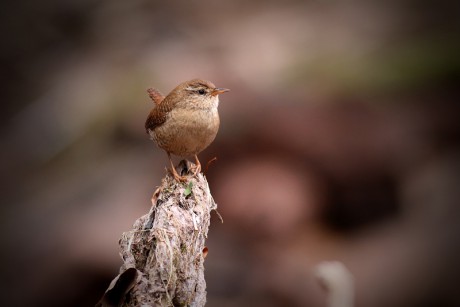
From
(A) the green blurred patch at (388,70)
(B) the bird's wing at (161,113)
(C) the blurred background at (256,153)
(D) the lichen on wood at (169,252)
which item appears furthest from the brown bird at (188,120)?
(A) the green blurred patch at (388,70)

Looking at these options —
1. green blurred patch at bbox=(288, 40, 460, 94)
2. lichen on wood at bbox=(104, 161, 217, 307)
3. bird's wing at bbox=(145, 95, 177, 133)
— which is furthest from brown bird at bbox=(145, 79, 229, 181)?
green blurred patch at bbox=(288, 40, 460, 94)

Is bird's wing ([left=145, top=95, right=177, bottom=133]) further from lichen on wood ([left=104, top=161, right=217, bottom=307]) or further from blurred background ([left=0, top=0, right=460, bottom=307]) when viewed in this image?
blurred background ([left=0, top=0, right=460, bottom=307])

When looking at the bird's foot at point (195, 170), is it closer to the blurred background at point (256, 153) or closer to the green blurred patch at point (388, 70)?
the blurred background at point (256, 153)

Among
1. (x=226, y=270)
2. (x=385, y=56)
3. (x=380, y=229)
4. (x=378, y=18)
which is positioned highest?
(x=378, y=18)

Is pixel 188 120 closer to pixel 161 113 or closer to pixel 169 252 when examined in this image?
pixel 161 113

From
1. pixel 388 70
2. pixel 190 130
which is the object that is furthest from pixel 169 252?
pixel 388 70

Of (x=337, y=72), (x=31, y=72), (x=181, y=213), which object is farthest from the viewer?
(x=31, y=72)

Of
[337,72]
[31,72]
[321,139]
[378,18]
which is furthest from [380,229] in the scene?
[31,72]

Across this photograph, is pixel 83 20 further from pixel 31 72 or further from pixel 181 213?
pixel 181 213
